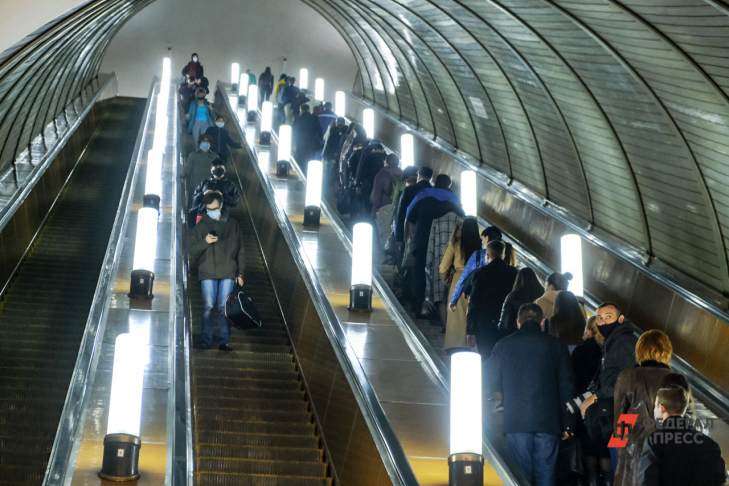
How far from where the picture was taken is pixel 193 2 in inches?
1499

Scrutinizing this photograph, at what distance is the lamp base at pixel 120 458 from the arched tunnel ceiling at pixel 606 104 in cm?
502

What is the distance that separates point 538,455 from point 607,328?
38.6 inches

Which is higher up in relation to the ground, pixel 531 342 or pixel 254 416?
pixel 531 342

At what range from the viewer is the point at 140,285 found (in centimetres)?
1110

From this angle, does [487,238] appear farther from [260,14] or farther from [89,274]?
[260,14]

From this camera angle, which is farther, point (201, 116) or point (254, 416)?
point (201, 116)

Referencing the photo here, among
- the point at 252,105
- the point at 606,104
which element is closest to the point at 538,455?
the point at 606,104

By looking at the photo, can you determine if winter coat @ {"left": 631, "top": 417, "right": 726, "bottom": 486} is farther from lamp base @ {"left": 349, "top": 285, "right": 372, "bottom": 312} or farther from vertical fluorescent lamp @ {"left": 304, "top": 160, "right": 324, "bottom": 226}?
vertical fluorescent lamp @ {"left": 304, "top": 160, "right": 324, "bottom": 226}

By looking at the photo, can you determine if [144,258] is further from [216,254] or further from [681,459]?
[681,459]

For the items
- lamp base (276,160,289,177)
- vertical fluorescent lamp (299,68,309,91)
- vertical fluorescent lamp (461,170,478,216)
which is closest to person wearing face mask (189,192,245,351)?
vertical fluorescent lamp (461,170,478,216)

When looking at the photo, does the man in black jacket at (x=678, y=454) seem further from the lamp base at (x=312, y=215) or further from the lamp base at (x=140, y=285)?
the lamp base at (x=312, y=215)

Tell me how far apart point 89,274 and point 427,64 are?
10.0m

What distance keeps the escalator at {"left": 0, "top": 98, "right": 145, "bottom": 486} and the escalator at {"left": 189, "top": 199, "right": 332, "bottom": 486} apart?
145cm

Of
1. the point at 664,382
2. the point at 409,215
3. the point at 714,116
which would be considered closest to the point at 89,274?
the point at 409,215
